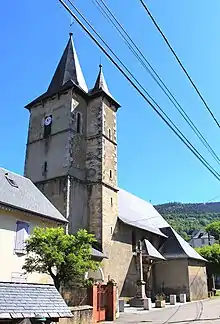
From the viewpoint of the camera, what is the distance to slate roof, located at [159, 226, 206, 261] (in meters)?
33.7

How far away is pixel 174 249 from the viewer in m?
34.9

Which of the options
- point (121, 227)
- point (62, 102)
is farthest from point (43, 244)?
point (62, 102)

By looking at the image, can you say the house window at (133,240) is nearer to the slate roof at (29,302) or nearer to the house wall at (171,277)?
the house wall at (171,277)

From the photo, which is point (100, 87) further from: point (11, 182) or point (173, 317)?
point (173, 317)

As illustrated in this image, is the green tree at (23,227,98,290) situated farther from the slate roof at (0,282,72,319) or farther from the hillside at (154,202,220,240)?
the hillside at (154,202,220,240)

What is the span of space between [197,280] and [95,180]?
603 inches

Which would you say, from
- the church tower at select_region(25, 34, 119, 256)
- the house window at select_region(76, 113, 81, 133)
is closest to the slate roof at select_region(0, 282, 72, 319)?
the church tower at select_region(25, 34, 119, 256)

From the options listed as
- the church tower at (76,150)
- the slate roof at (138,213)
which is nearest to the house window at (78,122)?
the church tower at (76,150)

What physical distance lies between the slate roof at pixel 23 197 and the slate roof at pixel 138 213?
31.7ft

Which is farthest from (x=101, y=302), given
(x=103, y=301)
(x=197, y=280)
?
(x=197, y=280)

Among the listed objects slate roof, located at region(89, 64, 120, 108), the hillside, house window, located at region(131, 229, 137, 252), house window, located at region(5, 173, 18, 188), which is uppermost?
the hillside

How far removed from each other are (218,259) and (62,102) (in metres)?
27.4

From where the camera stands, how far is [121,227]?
1166 inches

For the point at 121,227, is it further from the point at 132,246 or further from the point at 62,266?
the point at 62,266
